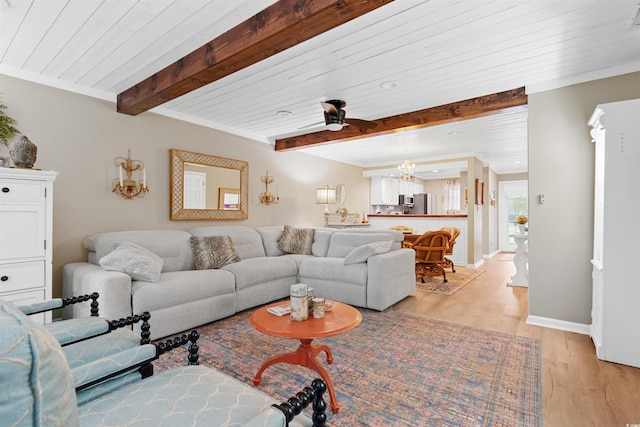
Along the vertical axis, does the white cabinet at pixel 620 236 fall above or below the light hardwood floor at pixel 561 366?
above

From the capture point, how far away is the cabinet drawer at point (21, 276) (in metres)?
2.40

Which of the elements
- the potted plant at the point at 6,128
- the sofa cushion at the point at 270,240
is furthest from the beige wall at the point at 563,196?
the potted plant at the point at 6,128

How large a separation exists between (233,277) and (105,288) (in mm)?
1203

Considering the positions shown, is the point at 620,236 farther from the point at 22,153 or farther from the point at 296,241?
the point at 22,153

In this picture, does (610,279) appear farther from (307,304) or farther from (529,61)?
(307,304)

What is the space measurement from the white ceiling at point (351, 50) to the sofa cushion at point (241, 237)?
1.55m

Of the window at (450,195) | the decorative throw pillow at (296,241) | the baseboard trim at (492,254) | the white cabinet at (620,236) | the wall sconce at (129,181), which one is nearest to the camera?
the white cabinet at (620,236)

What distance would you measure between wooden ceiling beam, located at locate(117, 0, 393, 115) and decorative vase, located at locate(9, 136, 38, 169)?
3.43 feet

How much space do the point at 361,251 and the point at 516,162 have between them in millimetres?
5901

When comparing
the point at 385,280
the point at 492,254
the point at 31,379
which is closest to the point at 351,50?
the point at 385,280

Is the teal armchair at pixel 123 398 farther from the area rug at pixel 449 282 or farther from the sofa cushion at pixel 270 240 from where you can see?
the area rug at pixel 449 282

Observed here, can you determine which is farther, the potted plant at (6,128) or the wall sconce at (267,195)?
the wall sconce at (267,195)

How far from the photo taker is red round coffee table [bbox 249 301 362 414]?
75.5 inches

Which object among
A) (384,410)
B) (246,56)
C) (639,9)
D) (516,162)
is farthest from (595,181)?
(516,162)
